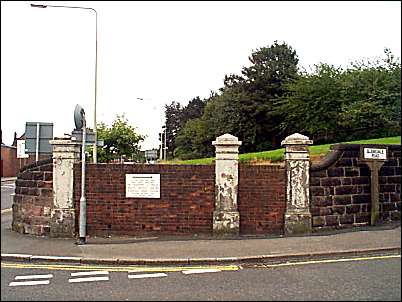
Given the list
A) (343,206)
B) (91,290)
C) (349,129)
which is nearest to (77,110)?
(91,290)

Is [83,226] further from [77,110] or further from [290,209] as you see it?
[290,209]

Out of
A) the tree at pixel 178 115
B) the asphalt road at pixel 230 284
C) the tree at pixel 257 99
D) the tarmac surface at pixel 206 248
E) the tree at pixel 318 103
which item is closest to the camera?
the asphalt road at pixel 230 284

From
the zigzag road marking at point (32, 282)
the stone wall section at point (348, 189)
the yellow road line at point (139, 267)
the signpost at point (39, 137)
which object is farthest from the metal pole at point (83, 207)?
the stone wall section at point (348, 189)

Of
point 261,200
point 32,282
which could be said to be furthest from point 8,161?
point 261,200

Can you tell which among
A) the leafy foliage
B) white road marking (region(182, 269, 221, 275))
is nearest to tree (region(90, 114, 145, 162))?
the leafy foliage

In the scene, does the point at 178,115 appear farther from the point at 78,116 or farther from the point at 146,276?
the point at 146,276

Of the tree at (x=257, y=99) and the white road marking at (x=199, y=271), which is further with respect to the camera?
the tree at (x=257, y=99)

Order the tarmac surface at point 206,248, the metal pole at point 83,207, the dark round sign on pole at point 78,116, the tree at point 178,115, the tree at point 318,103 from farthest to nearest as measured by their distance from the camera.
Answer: the tree at point 178,115 < the tree at point 318,103 < the metal pole at point 83,207 < the dark round sign on pole at point 78,116 < the tarmac surface at point 206,248

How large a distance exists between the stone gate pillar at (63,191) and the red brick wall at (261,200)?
3702mm

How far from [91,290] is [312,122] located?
28437mm

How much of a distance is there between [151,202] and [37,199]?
2.57m

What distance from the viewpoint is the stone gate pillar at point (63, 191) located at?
1135 centimetres

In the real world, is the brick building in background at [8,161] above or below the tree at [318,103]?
below

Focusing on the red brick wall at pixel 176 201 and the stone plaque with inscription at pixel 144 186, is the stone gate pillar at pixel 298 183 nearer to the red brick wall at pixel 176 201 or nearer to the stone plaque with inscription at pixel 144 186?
the red brick wall at pixel 176 201
